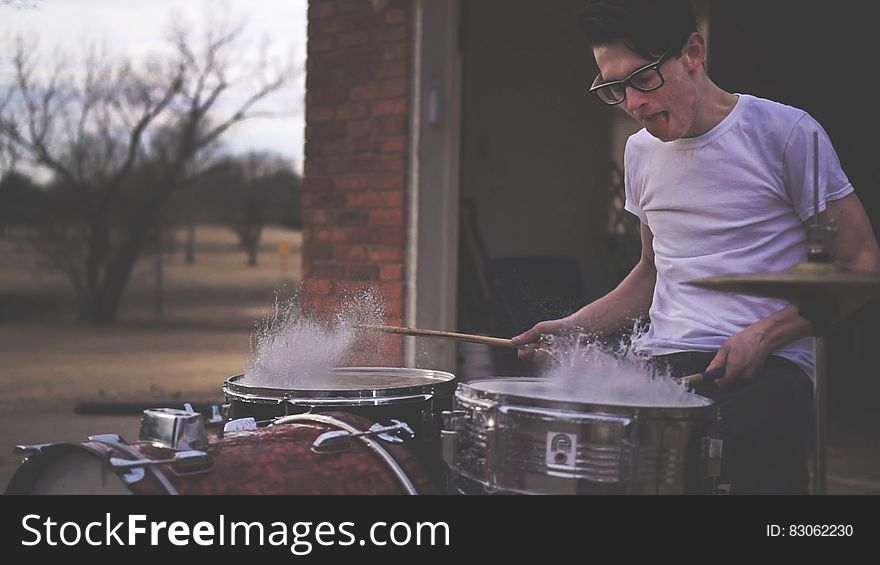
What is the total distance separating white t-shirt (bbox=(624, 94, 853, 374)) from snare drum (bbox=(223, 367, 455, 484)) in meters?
0.54

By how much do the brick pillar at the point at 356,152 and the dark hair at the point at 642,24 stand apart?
288 cm

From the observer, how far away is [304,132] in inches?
226

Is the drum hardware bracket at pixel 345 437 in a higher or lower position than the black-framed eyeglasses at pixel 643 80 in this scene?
lower

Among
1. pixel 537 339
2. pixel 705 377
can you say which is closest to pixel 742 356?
pixel 705 377

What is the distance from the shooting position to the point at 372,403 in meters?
2.37

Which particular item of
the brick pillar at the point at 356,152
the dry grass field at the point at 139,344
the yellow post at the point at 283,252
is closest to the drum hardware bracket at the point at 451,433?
the dry grass field at the point at 139,344

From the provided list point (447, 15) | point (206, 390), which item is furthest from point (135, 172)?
point (447, 15)

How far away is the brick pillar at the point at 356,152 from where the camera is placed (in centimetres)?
529

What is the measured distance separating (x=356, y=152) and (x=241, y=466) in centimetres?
365

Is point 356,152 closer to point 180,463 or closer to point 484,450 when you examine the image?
point 484,450

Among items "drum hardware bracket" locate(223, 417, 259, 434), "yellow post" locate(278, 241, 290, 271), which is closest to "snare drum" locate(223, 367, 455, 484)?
"drum hardware bracket" locate(223, 417, 259, 434)

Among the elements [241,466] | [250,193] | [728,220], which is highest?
[250,193]

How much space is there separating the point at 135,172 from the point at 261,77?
7.93 feet

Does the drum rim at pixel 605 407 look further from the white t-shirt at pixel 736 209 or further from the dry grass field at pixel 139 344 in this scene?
the dry grass field at pixel 139 344
